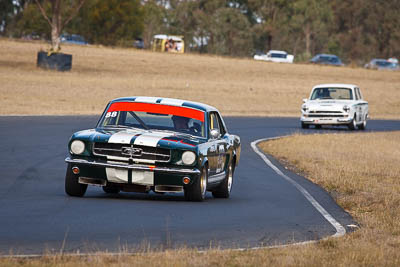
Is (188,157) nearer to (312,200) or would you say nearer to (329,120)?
(312,200)

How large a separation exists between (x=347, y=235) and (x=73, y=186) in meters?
3.86

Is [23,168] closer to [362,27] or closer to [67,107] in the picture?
[67,107]

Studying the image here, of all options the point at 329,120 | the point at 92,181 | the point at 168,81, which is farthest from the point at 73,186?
the point at 168,81

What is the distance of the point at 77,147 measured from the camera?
37.7ft

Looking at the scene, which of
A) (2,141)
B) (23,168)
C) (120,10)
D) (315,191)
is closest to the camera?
(315,191)

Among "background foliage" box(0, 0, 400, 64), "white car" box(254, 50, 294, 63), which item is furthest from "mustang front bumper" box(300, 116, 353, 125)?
"background foliage" box(0, 0, 400, 64)

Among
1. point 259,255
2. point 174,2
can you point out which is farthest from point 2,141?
point 174,2

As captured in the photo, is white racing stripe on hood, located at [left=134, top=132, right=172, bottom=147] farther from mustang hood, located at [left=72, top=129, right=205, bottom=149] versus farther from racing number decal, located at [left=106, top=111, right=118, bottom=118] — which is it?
racing number decal, located at [left=106, top=111, right=118, bottom=118]

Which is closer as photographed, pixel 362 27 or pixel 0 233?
pixel 0 233

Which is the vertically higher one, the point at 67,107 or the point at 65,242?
the point at 65,242

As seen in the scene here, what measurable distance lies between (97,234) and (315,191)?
6418 mm

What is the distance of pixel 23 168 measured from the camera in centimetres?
1584

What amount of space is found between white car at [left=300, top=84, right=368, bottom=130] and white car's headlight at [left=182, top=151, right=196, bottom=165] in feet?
71.8

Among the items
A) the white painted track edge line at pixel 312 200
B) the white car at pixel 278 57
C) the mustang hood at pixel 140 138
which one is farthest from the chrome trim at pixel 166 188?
the white car at pixel 278 57
